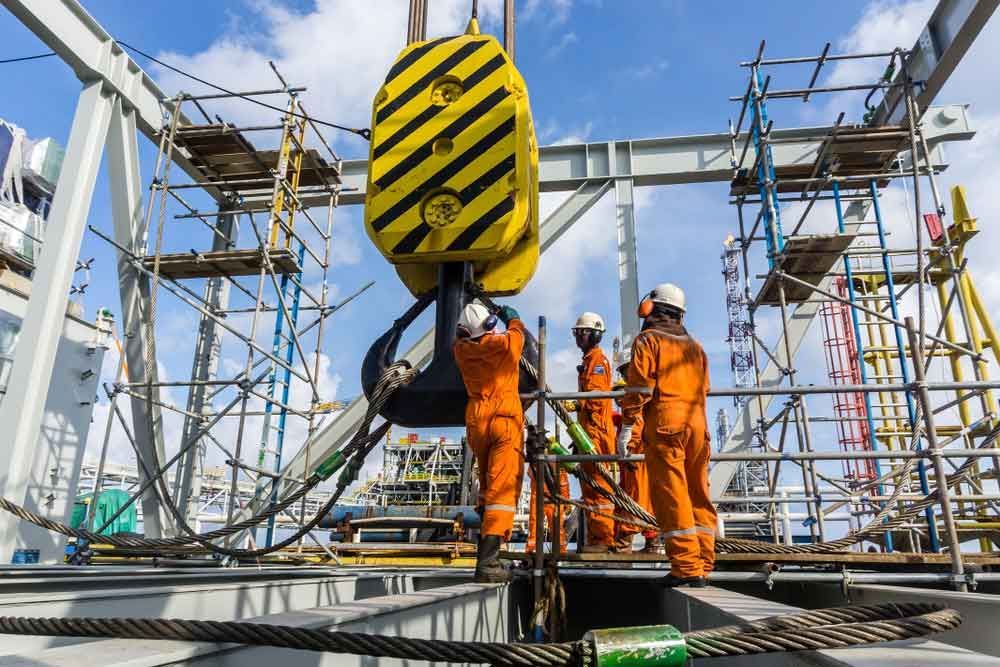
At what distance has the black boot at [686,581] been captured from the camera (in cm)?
305

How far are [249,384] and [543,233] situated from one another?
402 centimetres

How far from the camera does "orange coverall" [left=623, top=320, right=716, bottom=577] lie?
10.4 feet

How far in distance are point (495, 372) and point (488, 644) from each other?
2.56 meters

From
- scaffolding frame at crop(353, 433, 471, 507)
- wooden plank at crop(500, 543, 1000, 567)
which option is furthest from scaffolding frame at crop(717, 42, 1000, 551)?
scaffolding frame at crop(353, 433, 471, 507)

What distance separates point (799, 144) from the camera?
8031 millimetres

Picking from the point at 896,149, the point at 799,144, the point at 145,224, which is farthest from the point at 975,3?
the point at 145,224

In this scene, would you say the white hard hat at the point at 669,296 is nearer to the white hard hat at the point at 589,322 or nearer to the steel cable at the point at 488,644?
the white hard hat at the point at 589,322

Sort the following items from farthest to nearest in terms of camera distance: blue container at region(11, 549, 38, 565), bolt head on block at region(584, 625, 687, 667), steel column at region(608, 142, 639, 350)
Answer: steel column at region(608, 142, 639, 350) < blue container at region(11, 549, 38, 565) < bolt head on block at region(584, 625, 687, 667)

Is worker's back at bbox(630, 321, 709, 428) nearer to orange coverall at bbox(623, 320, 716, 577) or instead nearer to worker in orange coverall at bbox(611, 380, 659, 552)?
orange coverall at bbox(623, 320, 716, 577)

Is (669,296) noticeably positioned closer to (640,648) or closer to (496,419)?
(496,419)

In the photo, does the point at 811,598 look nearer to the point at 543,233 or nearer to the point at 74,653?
the point at 74,653

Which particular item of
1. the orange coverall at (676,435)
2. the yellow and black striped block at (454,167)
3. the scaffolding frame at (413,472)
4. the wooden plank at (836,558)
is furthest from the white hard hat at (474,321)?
the scaffolding frame at (413,472)

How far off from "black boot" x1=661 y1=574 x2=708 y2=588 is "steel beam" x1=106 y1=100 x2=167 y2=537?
19.8ft

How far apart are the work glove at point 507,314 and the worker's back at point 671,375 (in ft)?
2.27
